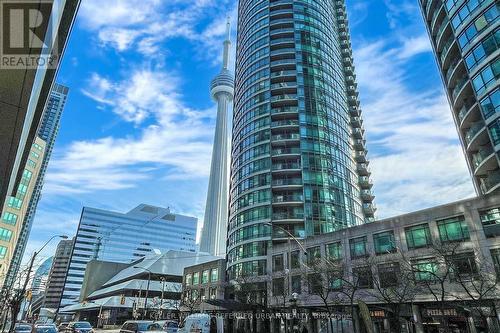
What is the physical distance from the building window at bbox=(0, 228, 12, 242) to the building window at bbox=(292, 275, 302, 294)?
67.3 meters

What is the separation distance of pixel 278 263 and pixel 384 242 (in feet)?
60.8

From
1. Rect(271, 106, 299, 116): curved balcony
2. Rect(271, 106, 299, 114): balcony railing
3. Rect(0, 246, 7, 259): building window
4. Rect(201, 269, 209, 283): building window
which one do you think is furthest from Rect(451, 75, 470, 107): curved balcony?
Rect(0, 246, 7, 259): building window

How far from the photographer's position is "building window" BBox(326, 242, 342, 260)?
44444 millimetres

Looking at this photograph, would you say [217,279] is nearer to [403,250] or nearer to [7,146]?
[403,250]

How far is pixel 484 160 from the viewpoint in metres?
39.1

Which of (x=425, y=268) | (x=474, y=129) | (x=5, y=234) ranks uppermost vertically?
(x=474, y=129)

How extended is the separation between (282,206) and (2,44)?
63517 millimetres

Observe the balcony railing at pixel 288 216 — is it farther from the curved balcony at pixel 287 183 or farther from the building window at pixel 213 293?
the building window at pixel 213 293

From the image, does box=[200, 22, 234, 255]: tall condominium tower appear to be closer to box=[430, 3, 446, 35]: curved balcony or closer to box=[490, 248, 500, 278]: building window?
box=[430, 3, 446, 35]: curved balcony

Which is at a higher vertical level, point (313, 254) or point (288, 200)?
point (288, 200)

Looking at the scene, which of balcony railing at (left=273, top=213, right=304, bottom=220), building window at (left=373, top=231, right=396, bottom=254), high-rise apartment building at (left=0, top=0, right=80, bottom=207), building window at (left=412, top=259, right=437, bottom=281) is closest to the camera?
high-rise apartment building at (left=0, top=0, right=80, bottom=207)

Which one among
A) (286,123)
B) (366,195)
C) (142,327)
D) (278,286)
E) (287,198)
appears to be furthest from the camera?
(366,195)

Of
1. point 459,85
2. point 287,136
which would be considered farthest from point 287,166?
point 459,85

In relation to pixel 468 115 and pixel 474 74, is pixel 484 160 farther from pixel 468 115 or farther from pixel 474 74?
pixel 474 74
